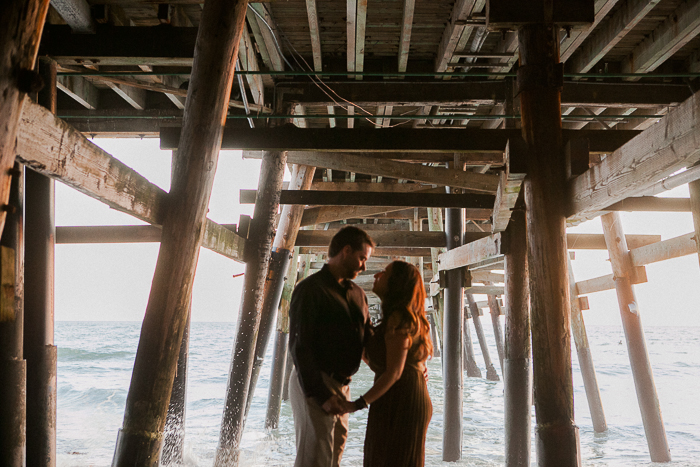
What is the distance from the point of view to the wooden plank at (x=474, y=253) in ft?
15.6

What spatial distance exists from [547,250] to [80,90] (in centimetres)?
539

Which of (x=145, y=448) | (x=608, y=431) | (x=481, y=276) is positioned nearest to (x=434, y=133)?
(x=145, y=448)

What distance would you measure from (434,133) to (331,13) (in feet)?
5.45

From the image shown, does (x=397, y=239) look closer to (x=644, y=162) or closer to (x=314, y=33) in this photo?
(x=314, y=33)

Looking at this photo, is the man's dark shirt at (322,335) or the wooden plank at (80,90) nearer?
the man's dark shirt at (322,335)

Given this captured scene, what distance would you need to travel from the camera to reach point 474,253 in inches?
214

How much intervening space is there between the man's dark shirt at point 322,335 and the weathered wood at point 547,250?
3.90 feet

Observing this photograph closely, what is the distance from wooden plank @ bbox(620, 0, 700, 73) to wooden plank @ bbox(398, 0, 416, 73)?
239 centimetres

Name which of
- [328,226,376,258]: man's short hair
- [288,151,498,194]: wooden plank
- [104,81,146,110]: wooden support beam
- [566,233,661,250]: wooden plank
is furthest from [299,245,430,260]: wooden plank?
[328,226,376,258]: man's short hair

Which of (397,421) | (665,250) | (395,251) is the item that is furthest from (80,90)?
(665,250)

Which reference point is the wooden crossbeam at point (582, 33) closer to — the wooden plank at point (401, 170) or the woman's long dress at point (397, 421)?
the wooden plank at point (401, 170)

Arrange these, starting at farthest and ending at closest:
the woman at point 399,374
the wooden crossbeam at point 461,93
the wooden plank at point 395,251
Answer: the wooden plank at point 395,251, the wooden crossbeam at point 461,93, the woman at point 399,374

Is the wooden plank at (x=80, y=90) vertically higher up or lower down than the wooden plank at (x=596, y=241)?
higher up

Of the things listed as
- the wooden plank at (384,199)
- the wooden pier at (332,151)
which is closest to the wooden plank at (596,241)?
the wooden pier at (332,151)
